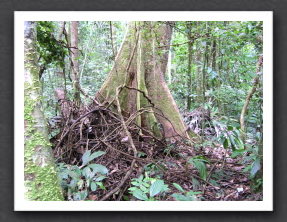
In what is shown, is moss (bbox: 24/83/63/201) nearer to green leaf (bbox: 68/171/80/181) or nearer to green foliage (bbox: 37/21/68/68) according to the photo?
green leaf (bbox: 68/171/80/181)

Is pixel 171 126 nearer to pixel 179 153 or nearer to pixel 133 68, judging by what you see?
pixel 179 153

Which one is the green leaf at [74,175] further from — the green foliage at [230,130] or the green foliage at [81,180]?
the green foliage at [230,130]

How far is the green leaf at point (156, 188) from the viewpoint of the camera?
1985 millimetres

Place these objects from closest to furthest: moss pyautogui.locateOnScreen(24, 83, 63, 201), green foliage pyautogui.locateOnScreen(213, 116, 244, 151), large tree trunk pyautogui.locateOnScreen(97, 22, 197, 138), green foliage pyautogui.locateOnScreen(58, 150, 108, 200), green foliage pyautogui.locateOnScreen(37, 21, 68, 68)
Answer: moss pyautogui.locateOnScreen(24, 83, 63, 201) → green foliage pyautogui.locateOnScreen(58, 150, 108, 200) → green foliage pyautogui.locateOnScreen(213, 116, 244, 151) → green foliage pyautogui.locateOnScreen(37, 21, 68, 68) → large tree trunk pyautogui.locateOnScreen(97, 22, 197, 138)

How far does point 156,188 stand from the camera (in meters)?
2.03

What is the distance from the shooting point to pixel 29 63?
1.96 m

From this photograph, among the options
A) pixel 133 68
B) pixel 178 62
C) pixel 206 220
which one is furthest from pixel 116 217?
pixel 178 62

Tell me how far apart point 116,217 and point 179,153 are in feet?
4.34

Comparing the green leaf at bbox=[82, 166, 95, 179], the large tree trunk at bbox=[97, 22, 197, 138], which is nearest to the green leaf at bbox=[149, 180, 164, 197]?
the green leaf at bbox=[82, 166, 95, 179]

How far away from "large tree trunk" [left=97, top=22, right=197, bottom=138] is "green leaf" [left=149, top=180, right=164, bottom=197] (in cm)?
118

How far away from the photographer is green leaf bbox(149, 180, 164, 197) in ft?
6.51

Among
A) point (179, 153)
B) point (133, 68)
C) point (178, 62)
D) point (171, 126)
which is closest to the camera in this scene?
point (179, 153)

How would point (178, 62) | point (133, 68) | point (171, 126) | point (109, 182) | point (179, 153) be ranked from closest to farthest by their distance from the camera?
1. point (109, 182)
2. point (179, 153)
3. point (171, 126)
4. point (133, 68)
5. point (178, 62)
